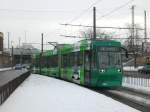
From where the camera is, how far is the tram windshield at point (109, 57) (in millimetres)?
28609

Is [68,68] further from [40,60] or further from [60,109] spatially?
[40,60]

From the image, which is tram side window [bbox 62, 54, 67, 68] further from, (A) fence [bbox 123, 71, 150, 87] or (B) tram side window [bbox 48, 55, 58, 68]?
(A) fence [bbox 123, 71, 150, 87]

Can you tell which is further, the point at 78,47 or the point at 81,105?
the point at 78,47

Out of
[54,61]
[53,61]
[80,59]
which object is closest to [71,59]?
[80,59]

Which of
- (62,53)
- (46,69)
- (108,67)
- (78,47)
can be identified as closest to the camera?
(108,67)

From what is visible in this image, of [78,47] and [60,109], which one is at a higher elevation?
[78,47]

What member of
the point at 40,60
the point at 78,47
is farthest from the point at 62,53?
the point at 40,60

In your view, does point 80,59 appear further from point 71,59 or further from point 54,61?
point 54,61

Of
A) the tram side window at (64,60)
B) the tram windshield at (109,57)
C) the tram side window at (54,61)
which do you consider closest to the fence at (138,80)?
the tram windshield at (109,57)

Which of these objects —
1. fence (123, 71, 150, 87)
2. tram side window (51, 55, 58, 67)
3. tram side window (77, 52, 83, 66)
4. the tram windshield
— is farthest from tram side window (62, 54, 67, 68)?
the tram windshield

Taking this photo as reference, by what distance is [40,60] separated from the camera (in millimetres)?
61188

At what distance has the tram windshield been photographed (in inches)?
1126

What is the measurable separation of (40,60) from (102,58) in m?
33.1

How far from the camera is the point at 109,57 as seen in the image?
28.8m
